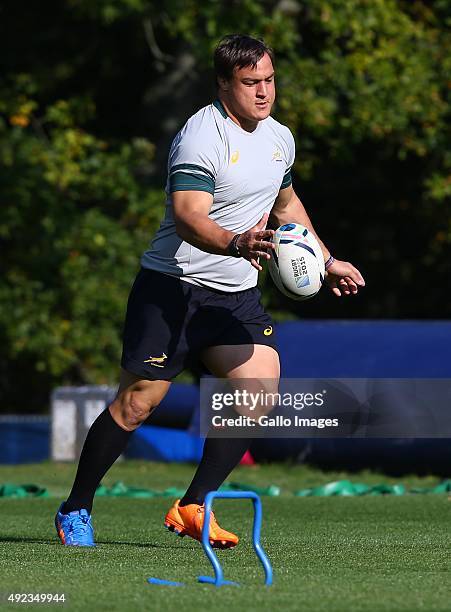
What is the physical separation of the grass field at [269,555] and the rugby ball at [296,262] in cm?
118

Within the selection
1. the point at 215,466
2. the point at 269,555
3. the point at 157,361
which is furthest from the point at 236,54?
the point at 269,555

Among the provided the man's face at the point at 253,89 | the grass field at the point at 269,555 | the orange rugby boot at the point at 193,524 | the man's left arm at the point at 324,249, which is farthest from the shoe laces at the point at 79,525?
the man's face at the point at 253,89

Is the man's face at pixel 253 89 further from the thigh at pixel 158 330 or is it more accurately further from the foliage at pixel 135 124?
the foliage at pixel 135 124

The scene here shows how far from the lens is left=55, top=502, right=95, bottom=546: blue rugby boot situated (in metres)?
6.30

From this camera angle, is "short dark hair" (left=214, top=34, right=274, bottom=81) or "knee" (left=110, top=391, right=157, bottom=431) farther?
"knee" (left=110, top=391, right=157, bottom=431)

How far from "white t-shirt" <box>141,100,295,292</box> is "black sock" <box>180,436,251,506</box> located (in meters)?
0.72

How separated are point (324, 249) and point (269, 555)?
1434mm

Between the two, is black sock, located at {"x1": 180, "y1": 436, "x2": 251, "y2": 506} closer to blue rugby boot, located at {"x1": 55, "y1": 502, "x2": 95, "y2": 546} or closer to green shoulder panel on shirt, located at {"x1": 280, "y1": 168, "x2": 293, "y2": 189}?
blue rugby boot, located at {"x1": 55, "y1": 502, "x2": 95, "y2": 546}

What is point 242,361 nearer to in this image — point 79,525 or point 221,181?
point 221,181

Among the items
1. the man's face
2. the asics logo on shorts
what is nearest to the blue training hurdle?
the asics logo on shorts

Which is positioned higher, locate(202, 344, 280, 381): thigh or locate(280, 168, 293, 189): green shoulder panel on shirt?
locate(280, 168, 293, 189): green shoulder panel on shirt

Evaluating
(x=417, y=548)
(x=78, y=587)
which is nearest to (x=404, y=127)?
(x=417, y=548)

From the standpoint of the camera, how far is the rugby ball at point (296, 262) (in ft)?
19.5

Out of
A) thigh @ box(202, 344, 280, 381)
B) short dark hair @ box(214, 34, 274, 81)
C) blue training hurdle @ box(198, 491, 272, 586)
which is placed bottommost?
blue training hurdle @ box(198, 491, 272, 586)
